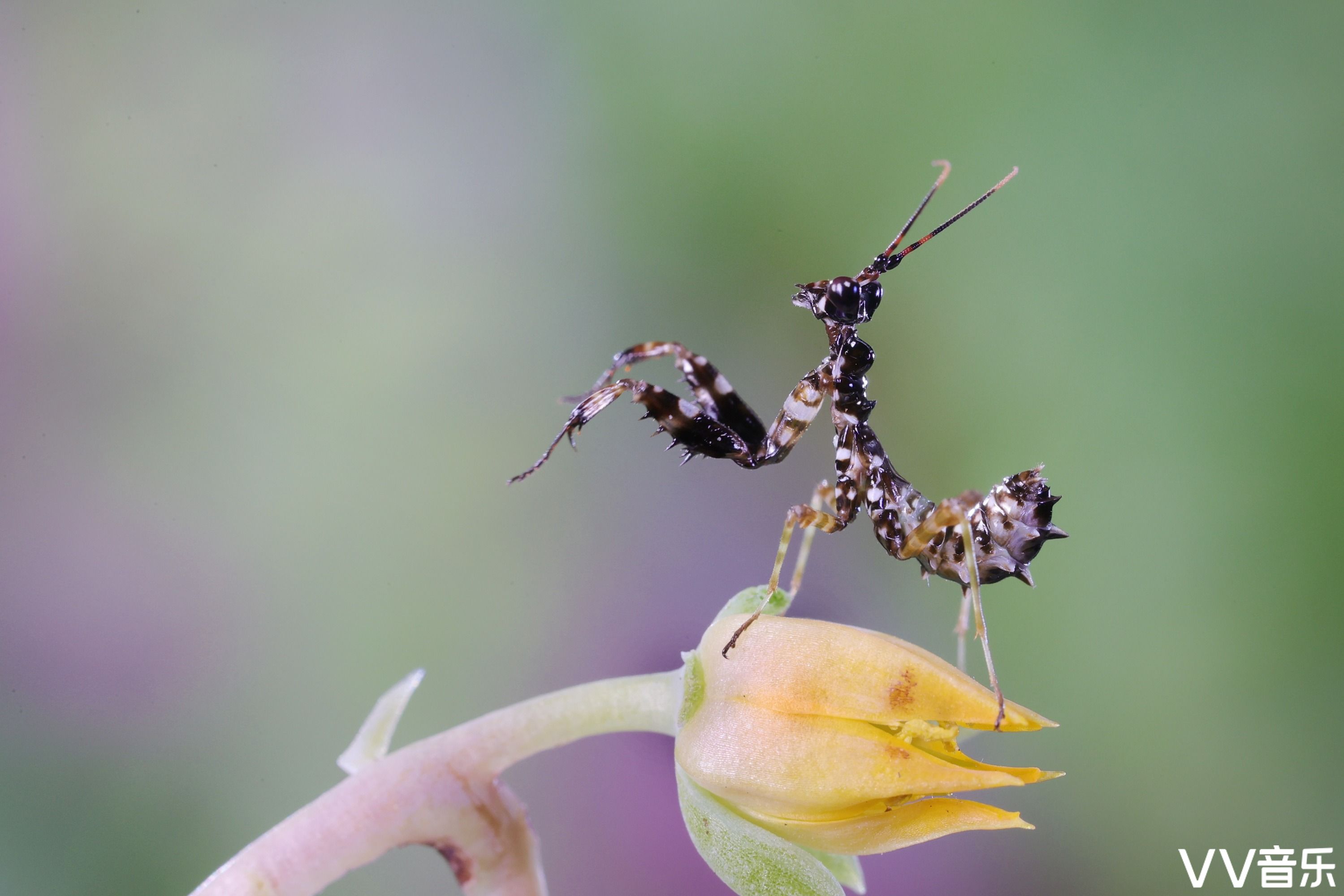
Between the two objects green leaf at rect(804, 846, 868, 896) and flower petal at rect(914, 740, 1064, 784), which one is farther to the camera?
green leaf at rect(804, 846, 868, 896)

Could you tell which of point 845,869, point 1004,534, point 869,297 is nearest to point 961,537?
point 1004,534

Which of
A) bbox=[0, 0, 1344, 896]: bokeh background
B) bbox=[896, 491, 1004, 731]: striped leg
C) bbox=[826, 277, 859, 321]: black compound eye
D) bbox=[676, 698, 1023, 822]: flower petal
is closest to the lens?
bbox=[676, 698, 1023, 822]: flower petal

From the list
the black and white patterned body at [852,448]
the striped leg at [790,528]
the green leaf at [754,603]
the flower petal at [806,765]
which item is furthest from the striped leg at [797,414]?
the flower petal at [806,765]

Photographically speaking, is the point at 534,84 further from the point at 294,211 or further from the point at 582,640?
the point at 582,640

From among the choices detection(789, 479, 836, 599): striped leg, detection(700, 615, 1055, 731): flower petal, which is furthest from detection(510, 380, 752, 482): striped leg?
detection(700, 615, 1055, 731): flower petal

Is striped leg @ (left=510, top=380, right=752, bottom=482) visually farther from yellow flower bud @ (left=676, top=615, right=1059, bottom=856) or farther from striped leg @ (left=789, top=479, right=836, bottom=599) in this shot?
yellow flower bud @ (left=676, top=615, right=1059, bottom=856)

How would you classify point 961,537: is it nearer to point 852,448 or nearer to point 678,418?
point 852,448

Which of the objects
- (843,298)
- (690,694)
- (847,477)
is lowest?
(690,694)
